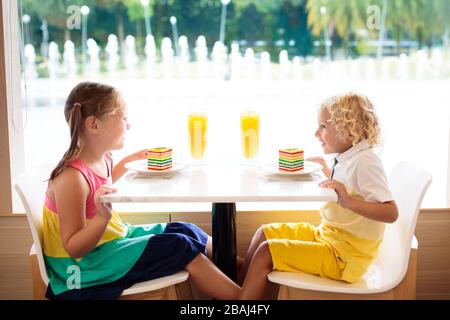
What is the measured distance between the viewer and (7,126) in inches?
81.3

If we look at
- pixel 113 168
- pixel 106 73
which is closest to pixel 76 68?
pixel 106 73

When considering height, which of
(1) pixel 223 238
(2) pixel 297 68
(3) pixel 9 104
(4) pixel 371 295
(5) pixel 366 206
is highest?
(2) pixel 297 68

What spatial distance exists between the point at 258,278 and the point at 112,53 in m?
1.14

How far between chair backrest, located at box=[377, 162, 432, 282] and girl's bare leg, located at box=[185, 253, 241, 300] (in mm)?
→ 415

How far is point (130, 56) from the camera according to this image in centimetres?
243

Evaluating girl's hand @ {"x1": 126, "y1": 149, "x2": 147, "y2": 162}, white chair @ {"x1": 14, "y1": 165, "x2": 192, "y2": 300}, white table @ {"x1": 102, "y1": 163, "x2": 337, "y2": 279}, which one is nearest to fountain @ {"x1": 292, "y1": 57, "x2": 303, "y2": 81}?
white table @ {"x1": 102, "y1": 163, "x2": 337, "y2": 279}

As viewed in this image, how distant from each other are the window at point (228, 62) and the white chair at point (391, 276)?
22.8 inches

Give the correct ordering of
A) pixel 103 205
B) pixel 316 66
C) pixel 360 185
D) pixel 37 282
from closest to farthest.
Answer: pixel 103 205
pixel 360 185
pixel 37 282
pixel 316 66

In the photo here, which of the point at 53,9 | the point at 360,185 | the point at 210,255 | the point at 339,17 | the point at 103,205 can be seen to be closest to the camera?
the point at 103,205

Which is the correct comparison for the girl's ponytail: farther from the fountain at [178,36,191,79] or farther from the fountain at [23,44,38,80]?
the fountain at [178,36,191,79]

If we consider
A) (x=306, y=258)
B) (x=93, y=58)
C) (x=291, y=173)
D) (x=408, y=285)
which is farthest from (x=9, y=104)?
(x=408, y=285)

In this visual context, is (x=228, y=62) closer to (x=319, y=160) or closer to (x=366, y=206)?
(x=319, y=160)
